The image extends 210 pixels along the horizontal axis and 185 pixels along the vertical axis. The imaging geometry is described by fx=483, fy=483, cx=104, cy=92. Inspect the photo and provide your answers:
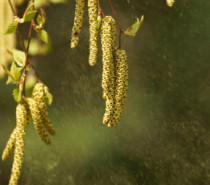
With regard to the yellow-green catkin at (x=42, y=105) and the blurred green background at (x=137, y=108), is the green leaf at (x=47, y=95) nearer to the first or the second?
the yellow-green catkin at (x=42, y=105)

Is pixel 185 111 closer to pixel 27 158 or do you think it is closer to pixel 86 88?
pixel 86 88

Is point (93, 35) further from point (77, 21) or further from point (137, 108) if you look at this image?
point (137, 108)

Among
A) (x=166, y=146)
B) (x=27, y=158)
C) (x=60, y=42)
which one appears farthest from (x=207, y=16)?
(x=27, y=158)

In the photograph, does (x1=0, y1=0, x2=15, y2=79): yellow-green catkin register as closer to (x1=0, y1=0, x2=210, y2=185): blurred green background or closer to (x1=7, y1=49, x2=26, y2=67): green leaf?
(x1=0, y1=0, x2=210, y2=185): blurred green background

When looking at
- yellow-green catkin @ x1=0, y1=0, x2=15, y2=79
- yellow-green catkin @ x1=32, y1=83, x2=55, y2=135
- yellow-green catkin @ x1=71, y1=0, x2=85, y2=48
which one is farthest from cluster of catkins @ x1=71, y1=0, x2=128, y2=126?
yellow-green catkin @ x1=0, y1=0, x2=15, y2=79

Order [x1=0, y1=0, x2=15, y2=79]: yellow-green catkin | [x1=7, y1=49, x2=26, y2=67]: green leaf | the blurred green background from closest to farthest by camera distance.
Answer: [x1=7, y1=49, x2=26, y2=67]: green leaf, the blurred green background, [x1=0, y1=0, x2=15, y2=79]: yellow-green catkin

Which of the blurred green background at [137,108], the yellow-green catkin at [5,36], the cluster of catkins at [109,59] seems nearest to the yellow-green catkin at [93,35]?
the cluster of catkins at [109,59]
